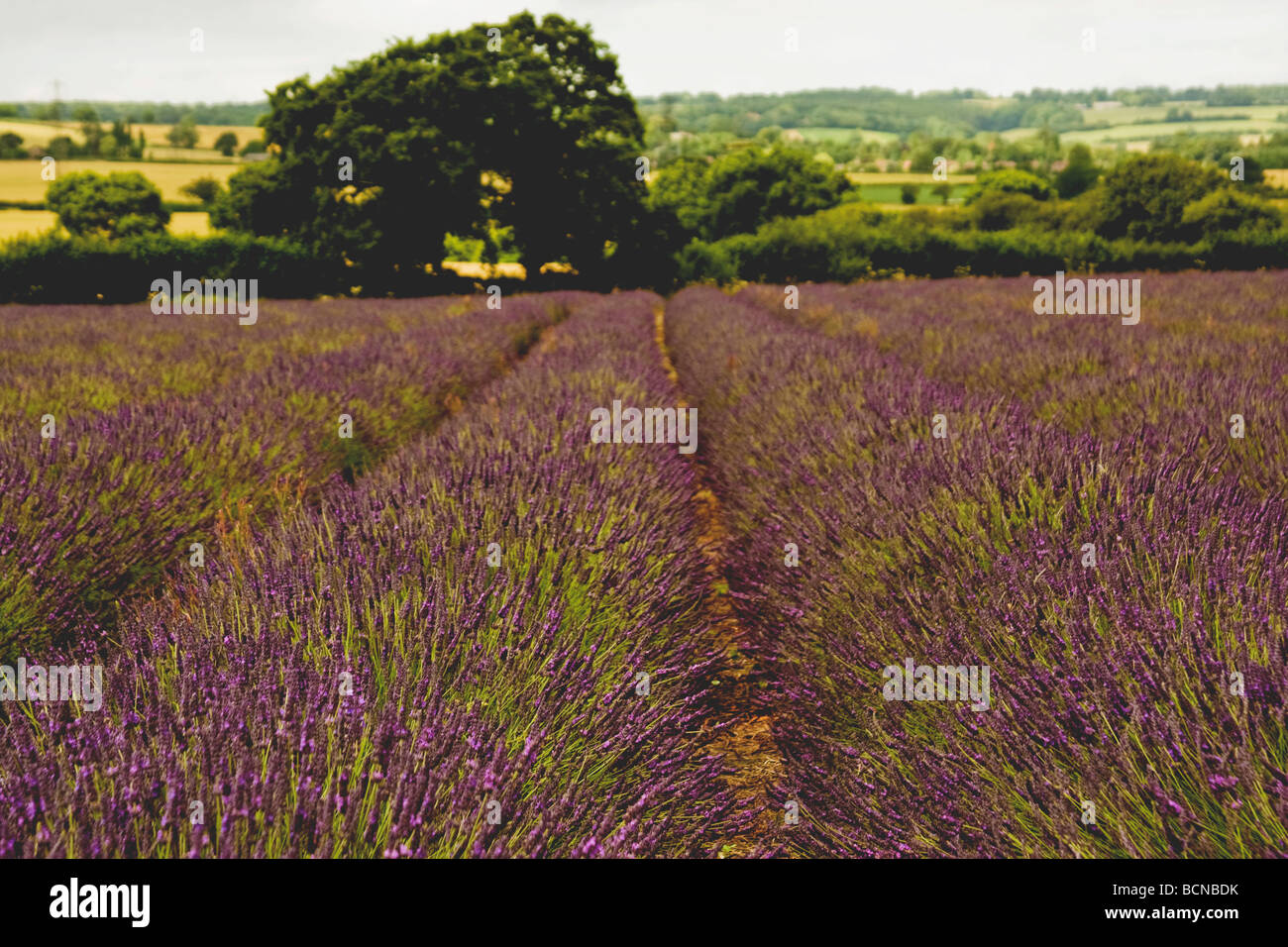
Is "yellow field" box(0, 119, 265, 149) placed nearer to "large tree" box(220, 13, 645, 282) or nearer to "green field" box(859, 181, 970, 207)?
"large tree" box(220, 13, 645, 282)

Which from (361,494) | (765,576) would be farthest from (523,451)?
(765,576)

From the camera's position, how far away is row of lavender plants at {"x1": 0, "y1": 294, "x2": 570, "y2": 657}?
2348 mm

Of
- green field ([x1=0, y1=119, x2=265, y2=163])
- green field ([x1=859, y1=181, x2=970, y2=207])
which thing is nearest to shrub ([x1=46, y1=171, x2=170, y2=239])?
green field ([x1=0, y1=119, x2=265, y2=163])

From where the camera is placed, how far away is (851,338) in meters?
7.22

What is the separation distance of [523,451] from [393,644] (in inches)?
60.0

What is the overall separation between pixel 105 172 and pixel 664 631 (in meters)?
54.2

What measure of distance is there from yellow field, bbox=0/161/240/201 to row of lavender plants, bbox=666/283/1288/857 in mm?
45546

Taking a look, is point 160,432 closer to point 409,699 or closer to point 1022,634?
point 409,699

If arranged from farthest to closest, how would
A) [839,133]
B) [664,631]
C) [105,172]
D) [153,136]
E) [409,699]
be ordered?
[839,133]
[153,136]
[105,172]
[664,631]
[409,699]

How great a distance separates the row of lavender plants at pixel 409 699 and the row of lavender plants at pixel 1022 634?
34 cm

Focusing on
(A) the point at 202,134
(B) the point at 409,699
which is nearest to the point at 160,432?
(B) the point at 409,699

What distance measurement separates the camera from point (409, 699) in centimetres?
130

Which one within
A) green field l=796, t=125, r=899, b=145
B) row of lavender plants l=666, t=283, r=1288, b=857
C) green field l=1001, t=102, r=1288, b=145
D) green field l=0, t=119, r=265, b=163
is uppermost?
green field l=796, t=125, r=899, b=145

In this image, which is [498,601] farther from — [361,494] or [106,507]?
[106,507]
